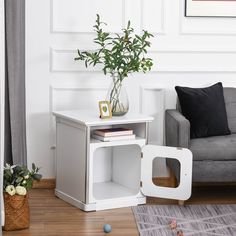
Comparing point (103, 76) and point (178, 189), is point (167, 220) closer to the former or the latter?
point (178, 189)

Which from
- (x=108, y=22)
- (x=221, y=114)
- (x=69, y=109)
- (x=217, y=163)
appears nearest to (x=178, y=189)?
(x=217, y=163)

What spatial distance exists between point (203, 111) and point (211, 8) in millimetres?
851

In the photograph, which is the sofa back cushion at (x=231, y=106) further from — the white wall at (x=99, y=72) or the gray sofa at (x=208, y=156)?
the gray sofa at (x=208, y=156)

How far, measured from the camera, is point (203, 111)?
14.2 feet

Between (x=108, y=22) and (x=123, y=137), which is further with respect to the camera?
(x=108, y=22)

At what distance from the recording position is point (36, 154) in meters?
4.61

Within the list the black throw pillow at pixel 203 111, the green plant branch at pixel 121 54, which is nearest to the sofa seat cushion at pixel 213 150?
the black throw pillow at pixel 203 111

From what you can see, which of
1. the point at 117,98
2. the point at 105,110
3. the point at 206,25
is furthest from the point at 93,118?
the point at 206,25

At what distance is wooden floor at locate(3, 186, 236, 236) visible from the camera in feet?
11.9

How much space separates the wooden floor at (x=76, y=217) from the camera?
3631 mm

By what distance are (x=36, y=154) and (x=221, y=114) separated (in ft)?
4.60

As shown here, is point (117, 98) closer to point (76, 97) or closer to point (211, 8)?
point (76, 97)

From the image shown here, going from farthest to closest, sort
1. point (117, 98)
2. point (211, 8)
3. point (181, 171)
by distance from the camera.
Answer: point (211, 8) → point (117, 98) → point (181, 171)

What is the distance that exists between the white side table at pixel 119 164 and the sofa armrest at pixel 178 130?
0.07m
